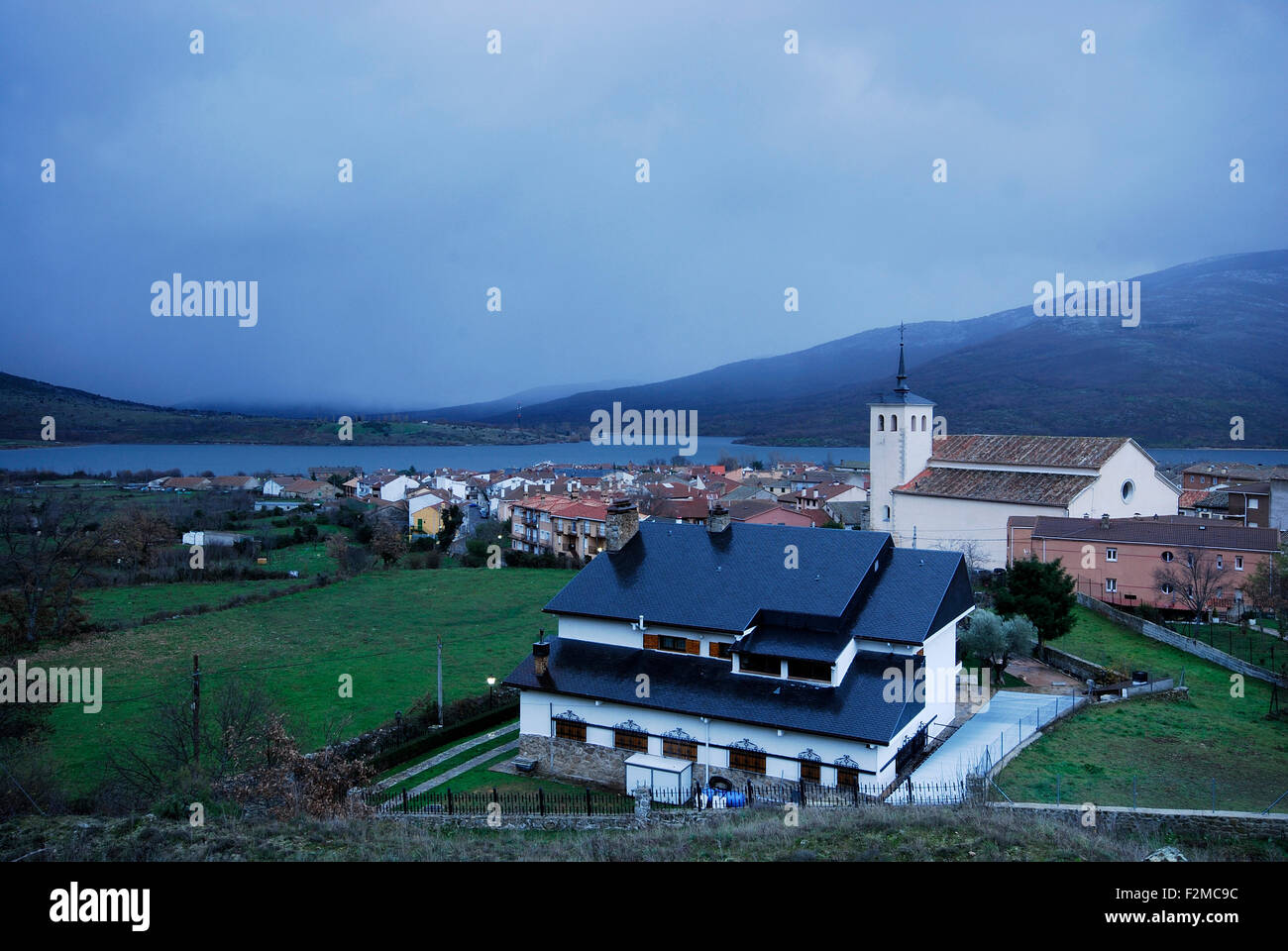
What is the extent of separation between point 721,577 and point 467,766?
8507mm

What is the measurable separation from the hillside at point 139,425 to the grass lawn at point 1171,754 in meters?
105

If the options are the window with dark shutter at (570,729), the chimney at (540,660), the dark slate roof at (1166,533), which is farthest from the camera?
the dark slate roof at (1166,533)

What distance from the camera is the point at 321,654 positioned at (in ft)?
112

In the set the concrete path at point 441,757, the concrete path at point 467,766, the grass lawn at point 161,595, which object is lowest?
the grass lawn at point 161,595

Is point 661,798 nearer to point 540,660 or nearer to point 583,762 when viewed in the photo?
point 583,762

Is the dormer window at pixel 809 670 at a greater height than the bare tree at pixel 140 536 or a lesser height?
greater

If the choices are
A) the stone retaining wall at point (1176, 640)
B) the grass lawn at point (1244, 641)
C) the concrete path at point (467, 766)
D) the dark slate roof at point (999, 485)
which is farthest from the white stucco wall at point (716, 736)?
the dark slate roof at point (999, 485)

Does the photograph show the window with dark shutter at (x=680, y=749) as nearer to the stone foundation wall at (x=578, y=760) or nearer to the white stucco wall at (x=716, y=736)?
the white stucco wall at (x=716, y=736)

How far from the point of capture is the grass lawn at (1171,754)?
1587 cm

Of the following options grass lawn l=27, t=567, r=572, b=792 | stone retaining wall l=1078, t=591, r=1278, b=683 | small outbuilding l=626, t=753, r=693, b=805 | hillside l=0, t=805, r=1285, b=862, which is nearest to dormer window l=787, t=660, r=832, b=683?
small outbuilding l=626, t=753, r=693, b=805

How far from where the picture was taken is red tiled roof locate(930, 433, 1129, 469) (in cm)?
4103

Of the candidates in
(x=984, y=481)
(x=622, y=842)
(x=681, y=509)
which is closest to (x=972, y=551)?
(x=984, y=481)
